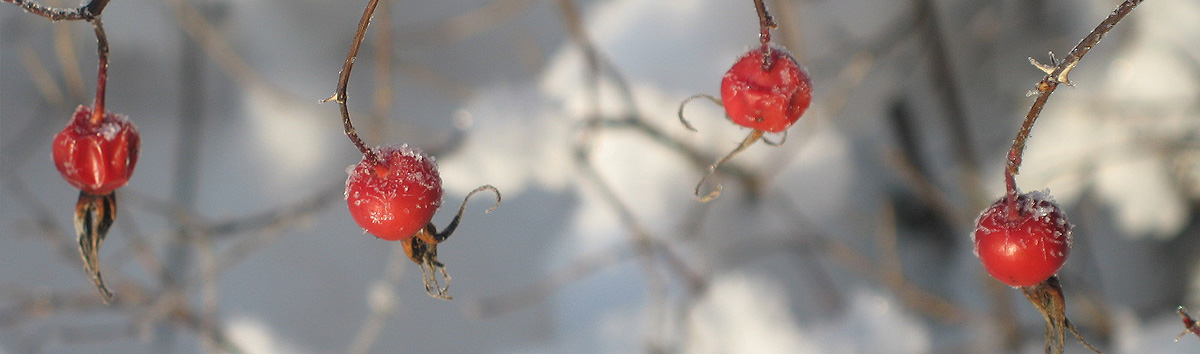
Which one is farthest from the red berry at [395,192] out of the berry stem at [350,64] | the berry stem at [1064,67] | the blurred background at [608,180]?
the blurred background at [608,180]

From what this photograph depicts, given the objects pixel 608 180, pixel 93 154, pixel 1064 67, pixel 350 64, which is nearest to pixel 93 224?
pixel 93 154

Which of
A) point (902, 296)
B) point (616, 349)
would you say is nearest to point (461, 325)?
point (616, 349)

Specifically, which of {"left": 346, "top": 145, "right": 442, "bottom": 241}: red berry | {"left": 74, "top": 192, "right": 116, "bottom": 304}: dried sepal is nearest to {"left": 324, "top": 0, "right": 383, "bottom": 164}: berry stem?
{"left": 346, "top": 145, "right": 442, "bottom": 241}: red berry

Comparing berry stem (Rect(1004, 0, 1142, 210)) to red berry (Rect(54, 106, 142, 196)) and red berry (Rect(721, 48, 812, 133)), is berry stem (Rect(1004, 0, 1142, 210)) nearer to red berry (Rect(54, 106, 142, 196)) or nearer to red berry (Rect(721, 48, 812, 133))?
red berry (Rect(721, 48, 812, 133))

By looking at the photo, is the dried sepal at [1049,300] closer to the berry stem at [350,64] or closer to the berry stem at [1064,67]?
the berry stem at [1064,67]

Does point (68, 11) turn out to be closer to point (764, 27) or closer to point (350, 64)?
point (350, 64)

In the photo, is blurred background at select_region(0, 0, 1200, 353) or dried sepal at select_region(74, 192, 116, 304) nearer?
dried sepal at select_region(74, 192, 116, 304)
